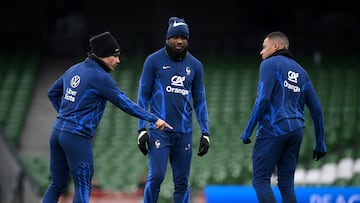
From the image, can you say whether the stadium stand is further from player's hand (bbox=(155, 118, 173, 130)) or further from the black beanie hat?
the black beanie hat

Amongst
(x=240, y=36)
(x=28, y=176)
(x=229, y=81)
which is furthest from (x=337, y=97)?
(x=28, y=176)

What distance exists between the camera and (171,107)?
1057 cm

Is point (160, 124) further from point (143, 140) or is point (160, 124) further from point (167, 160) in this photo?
point (167, 160)

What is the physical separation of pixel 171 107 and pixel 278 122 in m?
1.14

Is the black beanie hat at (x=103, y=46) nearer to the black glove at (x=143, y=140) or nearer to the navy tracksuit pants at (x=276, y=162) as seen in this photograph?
the black glove at (x=143, y=140)

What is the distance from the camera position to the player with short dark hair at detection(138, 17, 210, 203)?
1048 cm

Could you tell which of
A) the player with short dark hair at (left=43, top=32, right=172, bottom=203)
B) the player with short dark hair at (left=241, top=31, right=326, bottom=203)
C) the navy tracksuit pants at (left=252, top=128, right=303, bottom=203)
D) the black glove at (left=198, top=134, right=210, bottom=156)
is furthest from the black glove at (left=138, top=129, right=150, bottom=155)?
the navy tracksuit pants at (left=252, top=128, right=303, bottom=203)

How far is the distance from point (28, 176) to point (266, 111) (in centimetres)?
992

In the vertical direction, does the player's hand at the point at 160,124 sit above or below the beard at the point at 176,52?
below

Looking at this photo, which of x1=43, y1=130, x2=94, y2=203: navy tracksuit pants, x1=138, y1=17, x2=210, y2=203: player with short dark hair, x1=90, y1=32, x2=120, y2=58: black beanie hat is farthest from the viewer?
x1=138, y1=17, x2=210, y2=203: player with short dark hair

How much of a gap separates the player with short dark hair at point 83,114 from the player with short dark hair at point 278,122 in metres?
1.03

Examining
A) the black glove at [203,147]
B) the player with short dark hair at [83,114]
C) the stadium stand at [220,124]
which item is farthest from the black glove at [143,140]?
the stadium stand at [220,124]

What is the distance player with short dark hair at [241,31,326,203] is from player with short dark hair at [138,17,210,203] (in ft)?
2.05

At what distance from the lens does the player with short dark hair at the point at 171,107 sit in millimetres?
10477
